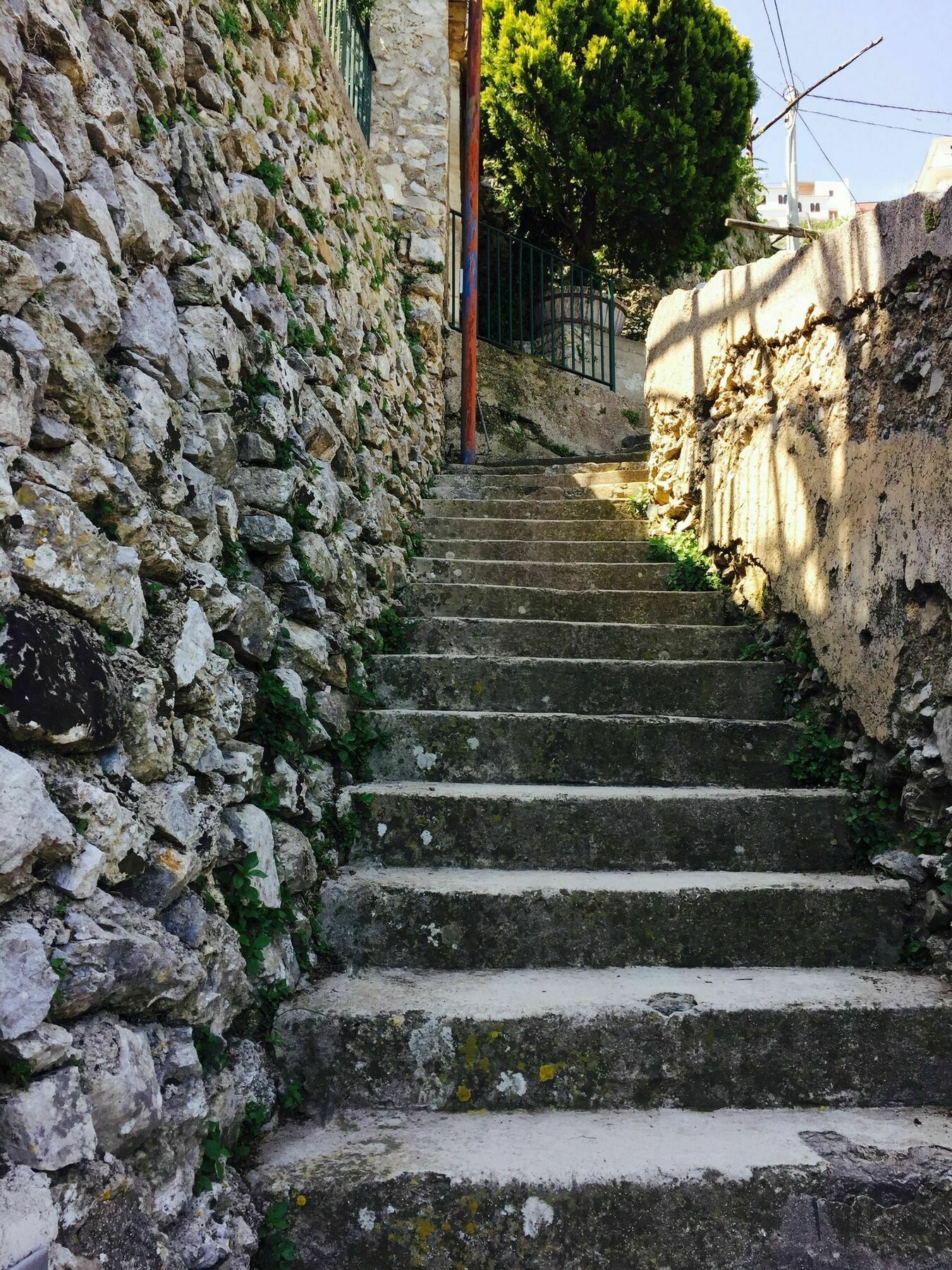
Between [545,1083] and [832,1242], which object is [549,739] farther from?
[832,1242]

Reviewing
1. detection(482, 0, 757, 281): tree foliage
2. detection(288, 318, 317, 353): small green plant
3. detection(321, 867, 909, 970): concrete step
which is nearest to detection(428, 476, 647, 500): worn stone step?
detection(288, 318, 317, 353): small green plant

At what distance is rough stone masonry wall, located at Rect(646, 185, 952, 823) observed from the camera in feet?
7.52

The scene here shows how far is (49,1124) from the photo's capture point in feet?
3.51

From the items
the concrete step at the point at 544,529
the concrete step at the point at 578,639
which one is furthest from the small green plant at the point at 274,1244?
the concrete step at the point at 544,529

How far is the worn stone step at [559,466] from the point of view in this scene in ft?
16.9

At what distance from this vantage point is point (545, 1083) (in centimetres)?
→ 184

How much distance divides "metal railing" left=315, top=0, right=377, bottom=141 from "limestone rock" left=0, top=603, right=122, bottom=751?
146 inches

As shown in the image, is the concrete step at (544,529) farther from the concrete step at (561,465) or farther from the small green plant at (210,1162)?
the small green plant at (210,1162)

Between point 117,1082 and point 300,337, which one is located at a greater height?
point 300,337

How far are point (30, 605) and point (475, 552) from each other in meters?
2.94

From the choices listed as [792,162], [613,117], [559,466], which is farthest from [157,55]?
[792,162]

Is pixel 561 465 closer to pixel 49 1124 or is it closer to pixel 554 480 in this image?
pixel 554 480

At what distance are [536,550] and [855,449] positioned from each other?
1.70m

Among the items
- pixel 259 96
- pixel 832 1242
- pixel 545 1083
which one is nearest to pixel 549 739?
pixel 545 1083
